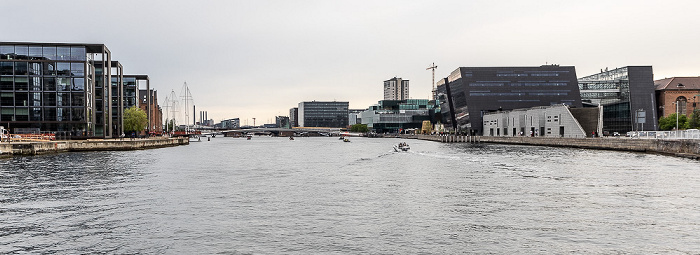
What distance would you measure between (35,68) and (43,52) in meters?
4.32

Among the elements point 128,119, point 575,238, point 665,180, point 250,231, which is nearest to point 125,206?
point 250,231

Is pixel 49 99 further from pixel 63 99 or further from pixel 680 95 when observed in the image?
pixel 680 95

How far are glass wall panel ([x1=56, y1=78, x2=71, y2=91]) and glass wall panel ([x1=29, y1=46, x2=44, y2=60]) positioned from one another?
6.61 metres

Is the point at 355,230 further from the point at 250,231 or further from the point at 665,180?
the point at 665,180

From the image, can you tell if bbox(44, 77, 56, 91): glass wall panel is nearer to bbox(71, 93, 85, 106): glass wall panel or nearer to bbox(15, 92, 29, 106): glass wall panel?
bbox(15, 92, 29, 106): glass wall panel

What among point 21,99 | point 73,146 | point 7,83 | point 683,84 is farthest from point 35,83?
point 683,84

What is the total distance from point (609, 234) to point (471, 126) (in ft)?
595

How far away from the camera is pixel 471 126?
655 feet

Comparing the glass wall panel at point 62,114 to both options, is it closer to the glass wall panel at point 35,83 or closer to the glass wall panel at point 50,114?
the glass wall panel at point 50,114

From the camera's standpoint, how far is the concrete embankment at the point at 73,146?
7583 centimetres

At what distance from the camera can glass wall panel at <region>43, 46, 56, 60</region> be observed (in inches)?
4796

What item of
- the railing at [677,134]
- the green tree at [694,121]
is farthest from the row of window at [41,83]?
the green tree at [694,121]

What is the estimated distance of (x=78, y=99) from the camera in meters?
124

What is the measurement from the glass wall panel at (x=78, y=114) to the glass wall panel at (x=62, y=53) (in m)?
12.4
